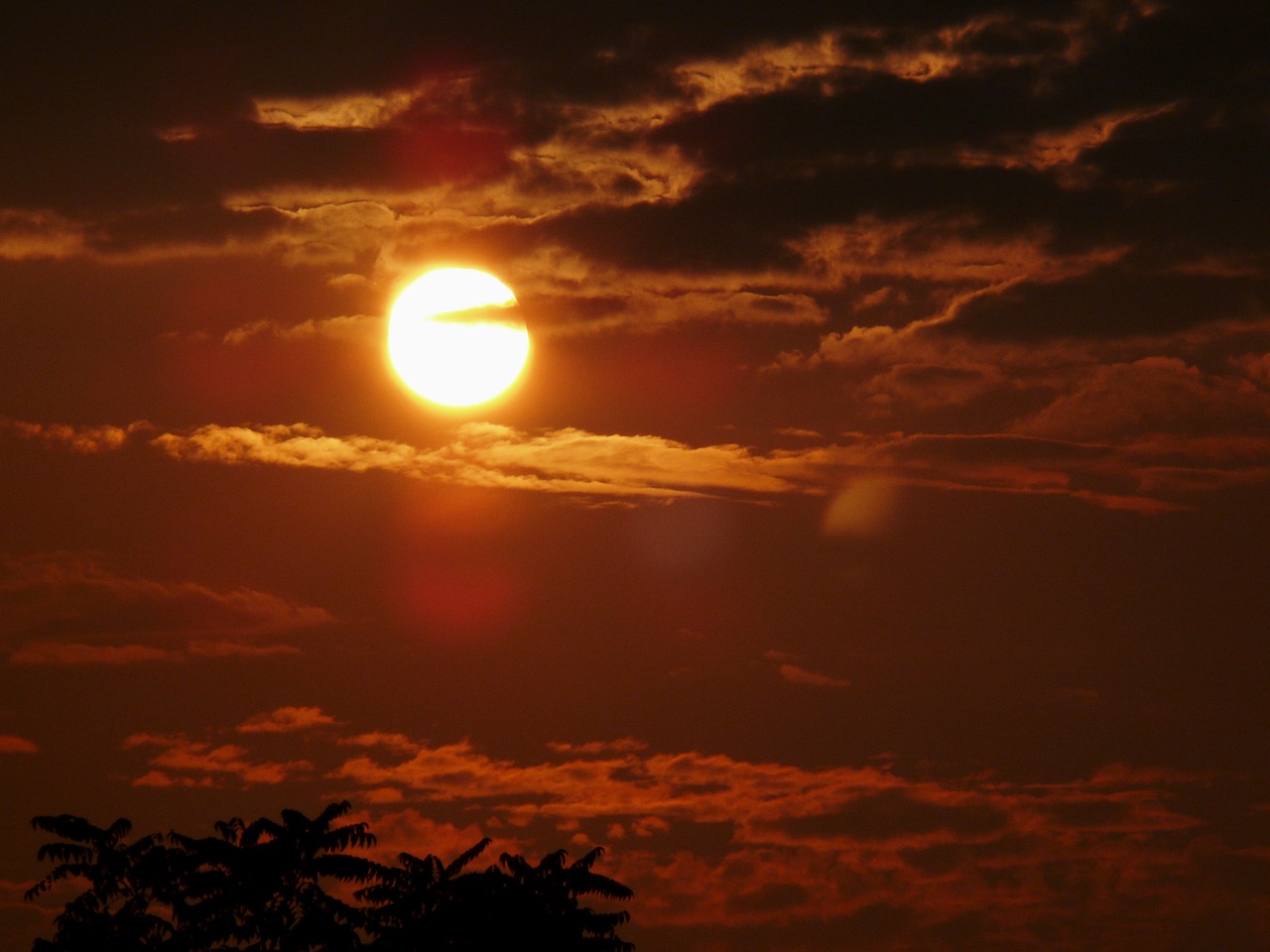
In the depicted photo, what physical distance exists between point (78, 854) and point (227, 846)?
152 inches

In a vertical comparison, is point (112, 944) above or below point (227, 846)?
below

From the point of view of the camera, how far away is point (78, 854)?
4416 centimetres

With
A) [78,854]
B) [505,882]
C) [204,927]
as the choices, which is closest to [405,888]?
[505,882]

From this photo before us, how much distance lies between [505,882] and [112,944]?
11.1m

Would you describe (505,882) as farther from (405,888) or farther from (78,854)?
(78,854)

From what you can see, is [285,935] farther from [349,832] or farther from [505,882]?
[505,882]

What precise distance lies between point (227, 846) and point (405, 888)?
227 inches

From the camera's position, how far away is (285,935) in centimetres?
4491

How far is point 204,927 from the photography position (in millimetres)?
45125

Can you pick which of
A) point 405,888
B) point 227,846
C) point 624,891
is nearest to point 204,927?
point 227,846

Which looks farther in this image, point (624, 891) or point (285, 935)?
point (624, 891)

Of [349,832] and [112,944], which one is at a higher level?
[349,832]

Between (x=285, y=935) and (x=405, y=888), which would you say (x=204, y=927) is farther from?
(x=405, y=888)

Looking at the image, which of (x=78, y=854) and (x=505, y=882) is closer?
(x=78, y=854)
